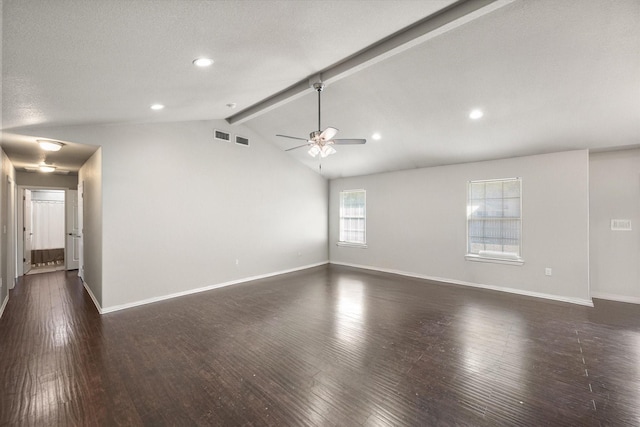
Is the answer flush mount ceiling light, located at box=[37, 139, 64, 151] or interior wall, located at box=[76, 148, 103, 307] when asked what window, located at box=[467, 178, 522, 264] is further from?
flush mount ceiling light, located at box=[37, 139, 64, 151]

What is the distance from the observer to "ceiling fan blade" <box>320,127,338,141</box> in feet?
11.2

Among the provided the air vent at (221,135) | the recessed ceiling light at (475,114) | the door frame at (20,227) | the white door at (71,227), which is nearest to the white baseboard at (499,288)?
the recessed ceiling light at (475,114)

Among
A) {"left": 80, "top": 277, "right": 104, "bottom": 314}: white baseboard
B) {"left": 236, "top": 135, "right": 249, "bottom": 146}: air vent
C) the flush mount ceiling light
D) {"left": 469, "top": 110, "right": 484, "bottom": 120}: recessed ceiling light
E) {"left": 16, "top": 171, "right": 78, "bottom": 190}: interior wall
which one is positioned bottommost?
{"left": 80, "top": 277, "right": 104, "bottom": 314}: white baseboard

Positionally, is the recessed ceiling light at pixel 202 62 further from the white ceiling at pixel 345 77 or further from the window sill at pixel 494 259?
the window sill at pixel 494 259

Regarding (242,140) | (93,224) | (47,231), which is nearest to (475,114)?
(242,140)

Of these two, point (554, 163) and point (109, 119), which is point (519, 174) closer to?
point (554, 163)

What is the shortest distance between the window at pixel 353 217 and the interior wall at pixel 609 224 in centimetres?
454

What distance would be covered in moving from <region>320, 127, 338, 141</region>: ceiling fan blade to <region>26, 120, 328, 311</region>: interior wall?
9.72ft

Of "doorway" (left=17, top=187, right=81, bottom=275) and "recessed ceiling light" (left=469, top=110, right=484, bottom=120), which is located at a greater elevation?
"recessed ceiling light" (left=469, top=110, right=484, bottom=120)

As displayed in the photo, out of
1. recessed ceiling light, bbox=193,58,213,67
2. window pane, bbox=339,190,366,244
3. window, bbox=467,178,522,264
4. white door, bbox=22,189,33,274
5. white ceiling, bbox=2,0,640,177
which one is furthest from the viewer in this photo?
window pane, bbox=339,190,366,244

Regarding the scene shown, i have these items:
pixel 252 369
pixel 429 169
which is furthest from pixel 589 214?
pixel 252 369

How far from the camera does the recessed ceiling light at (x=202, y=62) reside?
8.43 ft

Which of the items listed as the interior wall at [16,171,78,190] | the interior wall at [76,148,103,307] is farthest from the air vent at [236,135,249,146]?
the interior wall at [16,171,78,190]

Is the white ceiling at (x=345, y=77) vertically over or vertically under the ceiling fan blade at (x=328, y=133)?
over
